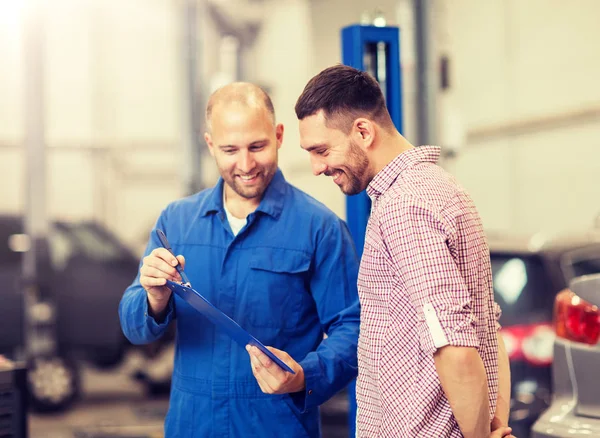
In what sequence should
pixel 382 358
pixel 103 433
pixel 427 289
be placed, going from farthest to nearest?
pixel 103 433, pixel 382 358, pixel 427 289

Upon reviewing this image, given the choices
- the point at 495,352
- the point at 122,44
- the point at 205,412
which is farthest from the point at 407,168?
the point at 122,44

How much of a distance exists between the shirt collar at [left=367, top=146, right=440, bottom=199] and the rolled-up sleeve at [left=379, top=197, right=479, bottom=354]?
0.47 feet

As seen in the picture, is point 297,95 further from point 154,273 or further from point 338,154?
point 338,154

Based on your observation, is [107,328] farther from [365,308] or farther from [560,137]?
[365,308]

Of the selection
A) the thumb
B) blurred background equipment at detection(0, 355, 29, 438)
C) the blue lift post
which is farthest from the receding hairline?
the thumb

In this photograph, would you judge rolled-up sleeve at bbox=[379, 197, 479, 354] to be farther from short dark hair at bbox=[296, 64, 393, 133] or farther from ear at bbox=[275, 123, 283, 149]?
ear at bbox=[275, 123, 283, 149]

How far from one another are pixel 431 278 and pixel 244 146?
861 millimetres

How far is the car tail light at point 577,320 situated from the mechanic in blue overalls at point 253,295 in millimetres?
Result: 908

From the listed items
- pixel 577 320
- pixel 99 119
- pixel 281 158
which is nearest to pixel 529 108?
pixel 281 158

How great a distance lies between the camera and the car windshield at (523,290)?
14.7 feet

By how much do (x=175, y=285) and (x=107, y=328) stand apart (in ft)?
19.0

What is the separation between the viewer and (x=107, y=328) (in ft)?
25.0

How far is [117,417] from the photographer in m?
6.93

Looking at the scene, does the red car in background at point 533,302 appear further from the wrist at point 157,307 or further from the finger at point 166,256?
the finger at point 166,256
